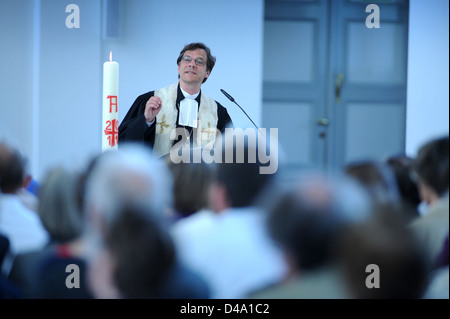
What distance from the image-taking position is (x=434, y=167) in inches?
61.2

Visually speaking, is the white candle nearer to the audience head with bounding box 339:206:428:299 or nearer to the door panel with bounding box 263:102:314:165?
the audience head with bounding box 339:206:428:299

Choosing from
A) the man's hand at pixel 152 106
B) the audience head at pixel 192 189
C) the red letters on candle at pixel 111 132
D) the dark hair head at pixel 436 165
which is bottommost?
the audience head at pixel 192 189

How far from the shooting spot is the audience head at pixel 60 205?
1.42m

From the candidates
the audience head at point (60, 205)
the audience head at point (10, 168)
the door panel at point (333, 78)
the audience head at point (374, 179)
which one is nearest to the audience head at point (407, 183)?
the audience head at point (374, 179)

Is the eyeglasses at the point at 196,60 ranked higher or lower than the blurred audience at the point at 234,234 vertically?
higher

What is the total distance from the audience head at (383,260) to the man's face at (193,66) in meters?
2.14

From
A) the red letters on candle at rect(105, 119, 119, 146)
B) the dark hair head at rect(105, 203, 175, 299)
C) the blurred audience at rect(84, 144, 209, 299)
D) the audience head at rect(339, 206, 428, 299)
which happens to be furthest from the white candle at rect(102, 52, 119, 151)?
the audience head at rect(339, 206, 428, 299)

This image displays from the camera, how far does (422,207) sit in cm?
169

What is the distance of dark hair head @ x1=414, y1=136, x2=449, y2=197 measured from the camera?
1.55 metres

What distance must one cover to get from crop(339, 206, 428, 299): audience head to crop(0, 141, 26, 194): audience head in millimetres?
799

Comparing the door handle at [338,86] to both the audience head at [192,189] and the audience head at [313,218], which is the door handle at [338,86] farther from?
the audience head at [313,218]
